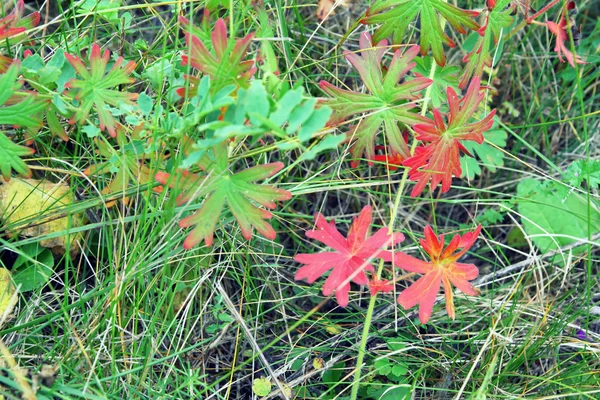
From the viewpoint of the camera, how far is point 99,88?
1721mm

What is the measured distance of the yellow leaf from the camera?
1.84 meters

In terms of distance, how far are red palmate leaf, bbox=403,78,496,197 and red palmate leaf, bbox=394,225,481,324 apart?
6.0 inches

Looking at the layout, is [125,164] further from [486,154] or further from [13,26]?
[486,154]

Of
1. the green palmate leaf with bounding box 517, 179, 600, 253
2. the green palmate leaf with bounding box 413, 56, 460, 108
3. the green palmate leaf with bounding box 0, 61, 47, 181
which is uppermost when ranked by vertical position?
the green palmate leaf with bounding box 0, 61, 47, 181

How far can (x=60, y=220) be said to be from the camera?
1.95 meters

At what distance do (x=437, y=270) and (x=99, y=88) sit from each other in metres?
1.07

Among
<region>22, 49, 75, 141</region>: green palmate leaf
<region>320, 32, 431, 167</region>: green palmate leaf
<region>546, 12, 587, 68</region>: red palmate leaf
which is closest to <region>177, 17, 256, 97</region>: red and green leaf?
<region>320, 32, 431, 167</region>: green palmate leaf

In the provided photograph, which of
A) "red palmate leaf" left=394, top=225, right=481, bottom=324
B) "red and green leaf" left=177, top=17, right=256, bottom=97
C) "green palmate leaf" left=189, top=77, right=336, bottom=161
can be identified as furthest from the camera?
"red palmate leaf" left=394, top=225, right=481, bottom=324

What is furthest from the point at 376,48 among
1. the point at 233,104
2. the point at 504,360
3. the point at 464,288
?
the point at 504,360

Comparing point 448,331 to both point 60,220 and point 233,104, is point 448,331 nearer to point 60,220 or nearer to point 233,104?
point 233,104

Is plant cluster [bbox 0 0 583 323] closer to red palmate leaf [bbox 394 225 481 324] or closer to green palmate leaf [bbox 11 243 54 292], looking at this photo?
red palmate leaf [bbox 394 225 481 324]

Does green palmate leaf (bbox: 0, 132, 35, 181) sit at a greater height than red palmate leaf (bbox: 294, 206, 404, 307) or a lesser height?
greater

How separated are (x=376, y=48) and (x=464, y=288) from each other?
715mm

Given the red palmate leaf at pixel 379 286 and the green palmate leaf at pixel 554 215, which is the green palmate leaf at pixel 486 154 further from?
the red palmate leaf at pixel 379 286
